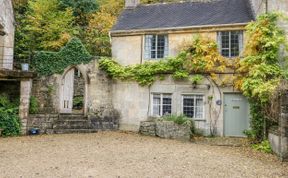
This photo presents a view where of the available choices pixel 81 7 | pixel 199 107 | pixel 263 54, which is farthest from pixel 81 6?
pixel 263 54

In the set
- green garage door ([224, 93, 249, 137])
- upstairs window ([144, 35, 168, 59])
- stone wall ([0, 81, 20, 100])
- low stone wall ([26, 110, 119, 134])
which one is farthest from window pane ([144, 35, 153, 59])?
stone wall ([0, 81, 20, 100])

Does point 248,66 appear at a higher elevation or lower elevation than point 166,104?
higher

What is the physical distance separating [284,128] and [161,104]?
23.6 ft

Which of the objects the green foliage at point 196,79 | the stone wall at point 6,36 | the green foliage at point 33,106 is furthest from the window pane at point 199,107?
the stone wall at point 6,36

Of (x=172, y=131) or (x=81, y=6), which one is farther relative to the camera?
(x=81, y=6)

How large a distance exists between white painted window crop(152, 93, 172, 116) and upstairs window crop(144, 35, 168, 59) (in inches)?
90.9

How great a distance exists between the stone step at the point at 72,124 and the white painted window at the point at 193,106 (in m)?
5.47

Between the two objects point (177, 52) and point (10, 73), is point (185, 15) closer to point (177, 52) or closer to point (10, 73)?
point (177, 52)

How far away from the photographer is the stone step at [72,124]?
578 inches

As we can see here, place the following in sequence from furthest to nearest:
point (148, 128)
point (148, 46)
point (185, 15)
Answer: point (185, 15) < point (148, 46) < point (148, 128)

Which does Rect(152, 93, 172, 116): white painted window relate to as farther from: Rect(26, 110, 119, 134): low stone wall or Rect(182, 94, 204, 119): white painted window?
Rect(26, 110, 119, 134): low stone wall

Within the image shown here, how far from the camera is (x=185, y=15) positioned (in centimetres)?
1664

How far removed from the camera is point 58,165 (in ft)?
26.1

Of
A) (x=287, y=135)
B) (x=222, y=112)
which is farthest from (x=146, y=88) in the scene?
(x=287, y=135)
